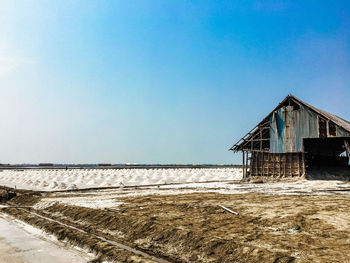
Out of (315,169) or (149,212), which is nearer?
(149,212)

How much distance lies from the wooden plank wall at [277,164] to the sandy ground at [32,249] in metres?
18.4

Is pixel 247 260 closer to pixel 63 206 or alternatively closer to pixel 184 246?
pixel 184 246

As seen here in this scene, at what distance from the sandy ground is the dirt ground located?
0.38 m

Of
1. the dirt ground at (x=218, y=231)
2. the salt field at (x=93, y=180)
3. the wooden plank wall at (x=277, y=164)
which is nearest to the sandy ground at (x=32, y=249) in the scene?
the dirt ground at (x=218, y=231)

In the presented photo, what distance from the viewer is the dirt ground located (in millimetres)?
5543

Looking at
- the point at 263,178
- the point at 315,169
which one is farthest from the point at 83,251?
the point at 315,169

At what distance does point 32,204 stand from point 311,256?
525 inches

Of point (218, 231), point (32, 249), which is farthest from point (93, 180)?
point (218, 231)

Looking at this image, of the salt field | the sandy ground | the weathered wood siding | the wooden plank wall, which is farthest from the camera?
the salt field

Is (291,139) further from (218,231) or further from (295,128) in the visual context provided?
(218,231)

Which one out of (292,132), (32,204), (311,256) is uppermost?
(292,132)

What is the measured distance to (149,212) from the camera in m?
9.64

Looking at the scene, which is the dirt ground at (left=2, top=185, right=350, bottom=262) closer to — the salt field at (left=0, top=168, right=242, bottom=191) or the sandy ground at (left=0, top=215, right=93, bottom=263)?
the sandy ground at (left=0, top=215, right=93, bottom=263)

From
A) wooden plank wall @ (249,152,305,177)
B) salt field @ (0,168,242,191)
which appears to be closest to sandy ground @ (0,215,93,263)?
salt field @ (0,168,242,191)
